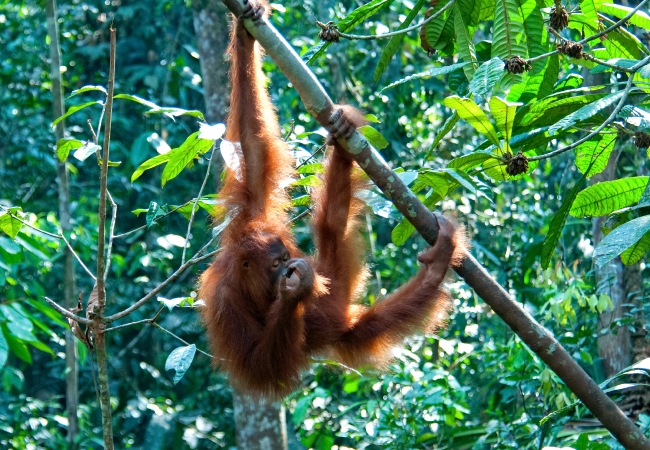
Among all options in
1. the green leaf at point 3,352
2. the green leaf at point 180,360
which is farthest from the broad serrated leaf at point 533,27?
the green leaf at point 3,352

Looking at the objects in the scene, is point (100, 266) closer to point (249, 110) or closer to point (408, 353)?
point (249, 110)

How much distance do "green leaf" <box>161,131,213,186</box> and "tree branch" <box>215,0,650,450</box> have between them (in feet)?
1.37

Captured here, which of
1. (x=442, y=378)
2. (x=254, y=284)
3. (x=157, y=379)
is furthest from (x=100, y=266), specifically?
(x=157, y=379)

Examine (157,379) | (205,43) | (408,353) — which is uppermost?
(205,43)

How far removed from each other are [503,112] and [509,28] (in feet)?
1.43

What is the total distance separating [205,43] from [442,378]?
3.02 m

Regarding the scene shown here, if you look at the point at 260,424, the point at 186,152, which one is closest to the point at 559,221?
the point at 186,152

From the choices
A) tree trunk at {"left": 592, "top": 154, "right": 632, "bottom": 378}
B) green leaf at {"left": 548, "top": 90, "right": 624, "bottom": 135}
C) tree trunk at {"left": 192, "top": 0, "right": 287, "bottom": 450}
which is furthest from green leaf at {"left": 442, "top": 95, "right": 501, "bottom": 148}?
tree trunk at {"left": 192, "top": 0, "right": 287, "bottom": 450}

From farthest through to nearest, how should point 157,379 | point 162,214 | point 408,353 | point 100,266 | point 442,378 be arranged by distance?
point 157,379 → point 408,353 → point 442,378 → point 162,214 → point 100,266

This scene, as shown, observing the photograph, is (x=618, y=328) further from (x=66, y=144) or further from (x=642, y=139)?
(x=66, y=144)

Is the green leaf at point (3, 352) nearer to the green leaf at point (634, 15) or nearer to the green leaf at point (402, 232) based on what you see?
the green leaf at point (402, 232)

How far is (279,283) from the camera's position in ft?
9.57

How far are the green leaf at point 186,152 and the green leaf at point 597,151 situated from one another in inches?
53.3

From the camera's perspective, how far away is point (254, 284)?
310 cm
